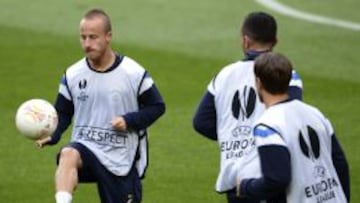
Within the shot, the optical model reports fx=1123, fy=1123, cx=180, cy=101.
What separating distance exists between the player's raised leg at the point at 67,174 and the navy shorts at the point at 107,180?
0.31ft

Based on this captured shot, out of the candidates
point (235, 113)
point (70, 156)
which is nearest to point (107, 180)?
point (70, 156)

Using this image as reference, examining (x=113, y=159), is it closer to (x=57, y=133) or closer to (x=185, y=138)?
(x=57, y=133)

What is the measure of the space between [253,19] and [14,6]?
14177mm

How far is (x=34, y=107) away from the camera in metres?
8.89

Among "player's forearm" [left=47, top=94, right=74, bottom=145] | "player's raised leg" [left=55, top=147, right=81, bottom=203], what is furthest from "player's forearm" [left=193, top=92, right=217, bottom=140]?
"player's forearm" [left=47, top=94, right=74, bottom=145]

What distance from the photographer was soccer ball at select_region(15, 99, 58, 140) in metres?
8.80

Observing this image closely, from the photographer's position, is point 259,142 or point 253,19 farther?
point 253,19

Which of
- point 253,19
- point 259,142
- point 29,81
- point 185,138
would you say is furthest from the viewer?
point 29,81

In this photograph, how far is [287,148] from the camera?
6656 millimetres

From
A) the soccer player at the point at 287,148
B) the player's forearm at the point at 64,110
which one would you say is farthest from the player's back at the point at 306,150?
the player's forearm at the point at 64,110

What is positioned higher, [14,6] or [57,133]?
[14,6]

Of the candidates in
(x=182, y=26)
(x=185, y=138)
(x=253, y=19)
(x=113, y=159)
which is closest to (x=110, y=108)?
(x=113, y=159)

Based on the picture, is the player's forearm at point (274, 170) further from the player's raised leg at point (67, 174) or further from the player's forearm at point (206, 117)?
the player's raised leg at point (67, 174)

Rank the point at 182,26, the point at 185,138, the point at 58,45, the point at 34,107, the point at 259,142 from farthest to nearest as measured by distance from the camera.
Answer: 1. the point at 182,26
2. the point at 58,45
3. the point at 185,138
4. the point at 34,107
5. the point at 259,142
